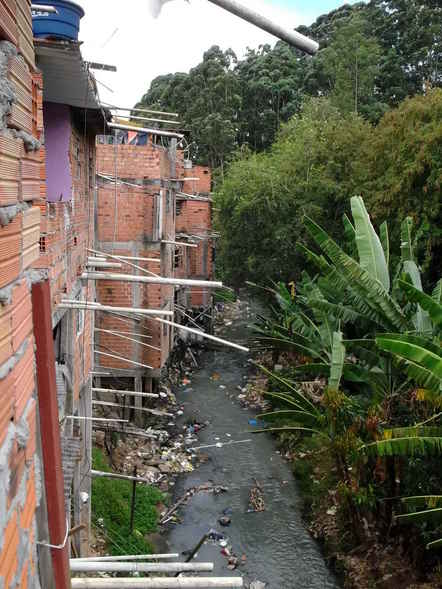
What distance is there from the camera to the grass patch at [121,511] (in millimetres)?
8750

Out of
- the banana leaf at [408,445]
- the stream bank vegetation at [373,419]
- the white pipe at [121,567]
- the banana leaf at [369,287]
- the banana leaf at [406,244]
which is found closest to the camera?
the white pipe at [121,567]

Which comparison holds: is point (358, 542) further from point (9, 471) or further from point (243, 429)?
point (9, 471)

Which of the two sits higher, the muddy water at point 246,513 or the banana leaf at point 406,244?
the banana leaf at point 406,244

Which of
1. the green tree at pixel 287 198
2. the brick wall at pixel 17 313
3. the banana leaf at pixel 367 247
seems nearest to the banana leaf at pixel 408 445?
the banana leaf at pixel 367 247

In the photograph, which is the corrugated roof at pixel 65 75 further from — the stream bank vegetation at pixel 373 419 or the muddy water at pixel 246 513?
the muddy water at pixel 246 513

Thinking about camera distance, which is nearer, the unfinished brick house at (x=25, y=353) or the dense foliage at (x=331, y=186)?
the unfinished brick house at (x=25, y=353)

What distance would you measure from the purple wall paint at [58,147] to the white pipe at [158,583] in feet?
11.8

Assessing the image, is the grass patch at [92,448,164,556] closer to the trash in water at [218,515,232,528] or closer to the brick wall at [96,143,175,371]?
the trash in water at [218,515,232,528]

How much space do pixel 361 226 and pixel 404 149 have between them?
16.3 ft

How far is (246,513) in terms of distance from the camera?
10.3 metres

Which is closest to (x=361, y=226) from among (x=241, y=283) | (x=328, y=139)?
(x=328, y=139)

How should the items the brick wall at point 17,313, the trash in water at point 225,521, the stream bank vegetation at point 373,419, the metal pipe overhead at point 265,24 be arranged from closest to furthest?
the brick wall at point 17,313 < the metal pipe overhead at point 265,24 < the stream bank vegetation at point 373,419 < the trash in water at point 225,521

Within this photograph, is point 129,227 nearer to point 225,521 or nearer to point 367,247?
point 367,247

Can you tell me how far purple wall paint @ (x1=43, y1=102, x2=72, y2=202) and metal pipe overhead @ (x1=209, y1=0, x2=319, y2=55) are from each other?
3893 mm
